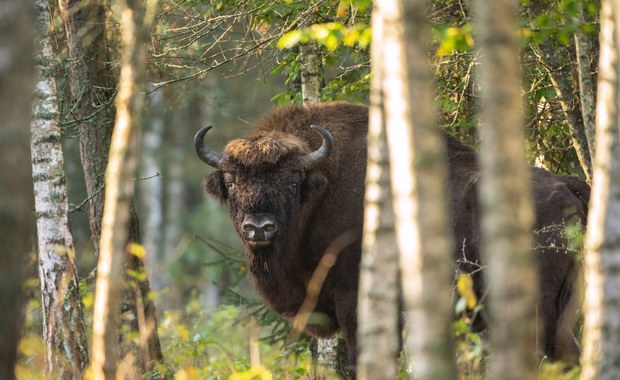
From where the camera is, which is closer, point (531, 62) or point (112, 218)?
point (112, 218)

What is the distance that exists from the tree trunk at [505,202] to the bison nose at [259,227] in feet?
15.9

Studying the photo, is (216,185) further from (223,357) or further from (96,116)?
(223,357)

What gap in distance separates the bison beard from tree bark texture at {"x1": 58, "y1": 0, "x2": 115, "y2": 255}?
108 cm

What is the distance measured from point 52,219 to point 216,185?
2178 mm

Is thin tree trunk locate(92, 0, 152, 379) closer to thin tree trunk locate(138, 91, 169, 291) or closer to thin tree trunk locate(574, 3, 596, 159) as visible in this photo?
thin tree trunk locate(574, 3, 596, 159)

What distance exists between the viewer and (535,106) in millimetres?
9180

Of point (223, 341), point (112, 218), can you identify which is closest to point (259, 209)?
point (112, 218)

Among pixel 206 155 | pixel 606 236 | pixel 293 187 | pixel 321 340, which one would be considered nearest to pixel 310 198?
pixel 293 187

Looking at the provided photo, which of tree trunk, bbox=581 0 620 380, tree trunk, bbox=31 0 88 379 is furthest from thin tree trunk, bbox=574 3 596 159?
tree trunk, bbox=31 0 88 379

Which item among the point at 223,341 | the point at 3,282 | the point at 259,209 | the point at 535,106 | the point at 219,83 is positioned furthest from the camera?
the point at 219,83

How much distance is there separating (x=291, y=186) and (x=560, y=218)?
2563 millimetres

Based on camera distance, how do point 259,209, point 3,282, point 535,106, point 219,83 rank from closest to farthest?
point 3,282
point 259,209
point 535,106
point 219,83

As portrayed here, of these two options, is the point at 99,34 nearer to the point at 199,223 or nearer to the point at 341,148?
the point at 341,148

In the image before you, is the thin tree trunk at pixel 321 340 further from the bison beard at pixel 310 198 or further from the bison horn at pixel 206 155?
the bison horn at pixel 206 155
